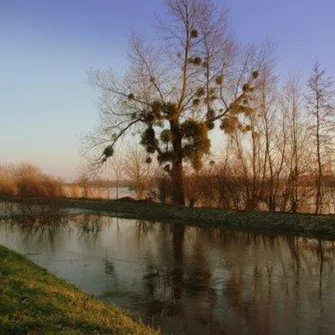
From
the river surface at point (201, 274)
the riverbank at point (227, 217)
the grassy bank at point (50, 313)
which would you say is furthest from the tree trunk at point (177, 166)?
the grassy bank at point (50, 313)

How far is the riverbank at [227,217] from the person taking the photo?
68.1 feet

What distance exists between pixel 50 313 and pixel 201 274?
246 inches

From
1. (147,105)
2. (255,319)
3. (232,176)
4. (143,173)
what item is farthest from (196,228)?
(143,173)

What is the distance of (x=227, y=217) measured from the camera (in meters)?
25.0

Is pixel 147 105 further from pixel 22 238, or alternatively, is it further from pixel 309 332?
pixel 309 332

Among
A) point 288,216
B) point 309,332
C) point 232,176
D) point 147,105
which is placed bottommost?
point 309,332

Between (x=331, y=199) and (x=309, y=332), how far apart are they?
18942 millimetres

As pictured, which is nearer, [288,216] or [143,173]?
[288,216]

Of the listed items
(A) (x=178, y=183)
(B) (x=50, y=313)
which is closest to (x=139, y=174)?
(A) (x=178, y=183)

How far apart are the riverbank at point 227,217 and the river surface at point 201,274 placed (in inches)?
62.2

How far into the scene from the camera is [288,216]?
22.7 m

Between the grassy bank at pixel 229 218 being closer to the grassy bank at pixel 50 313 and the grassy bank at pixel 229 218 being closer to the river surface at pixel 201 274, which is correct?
the river surface at pixel 201 274

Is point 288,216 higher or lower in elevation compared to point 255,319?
higher

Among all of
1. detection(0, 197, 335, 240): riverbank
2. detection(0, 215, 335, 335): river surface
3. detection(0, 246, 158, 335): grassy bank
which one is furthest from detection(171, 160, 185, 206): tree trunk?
detection(0, 246, 158, 335): grassy bank
